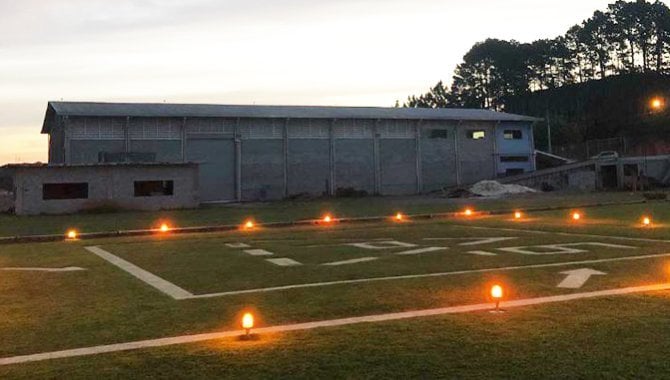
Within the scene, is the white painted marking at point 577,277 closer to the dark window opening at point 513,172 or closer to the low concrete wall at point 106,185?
the low concrete wall at point 106,185

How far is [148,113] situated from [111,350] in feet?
176

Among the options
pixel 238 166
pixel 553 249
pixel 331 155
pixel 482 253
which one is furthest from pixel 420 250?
pixel 331 155

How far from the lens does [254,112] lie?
63312mm

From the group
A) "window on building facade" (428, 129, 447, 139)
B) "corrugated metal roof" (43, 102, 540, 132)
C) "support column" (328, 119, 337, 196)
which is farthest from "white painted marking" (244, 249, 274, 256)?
"window on building facade" (428, 129, 447, 139)

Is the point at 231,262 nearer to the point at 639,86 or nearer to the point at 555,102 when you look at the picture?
the point at 639,86

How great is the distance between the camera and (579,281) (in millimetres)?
11047

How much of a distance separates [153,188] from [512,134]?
44.1 metres

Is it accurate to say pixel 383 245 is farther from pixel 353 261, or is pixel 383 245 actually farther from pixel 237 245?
pixel 237 245

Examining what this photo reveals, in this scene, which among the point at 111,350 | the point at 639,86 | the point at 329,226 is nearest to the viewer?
the point at 111,350

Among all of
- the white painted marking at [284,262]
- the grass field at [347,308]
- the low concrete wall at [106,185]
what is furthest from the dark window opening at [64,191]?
the white painted marking at [284,262]

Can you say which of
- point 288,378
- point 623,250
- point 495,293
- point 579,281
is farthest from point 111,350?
point 623,250

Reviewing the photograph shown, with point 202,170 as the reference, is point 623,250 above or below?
below

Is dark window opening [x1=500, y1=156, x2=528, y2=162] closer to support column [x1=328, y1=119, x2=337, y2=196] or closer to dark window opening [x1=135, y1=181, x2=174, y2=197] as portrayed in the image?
support column [x1=328, y1=119, x2=337, y2=196]

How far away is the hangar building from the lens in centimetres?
5662
